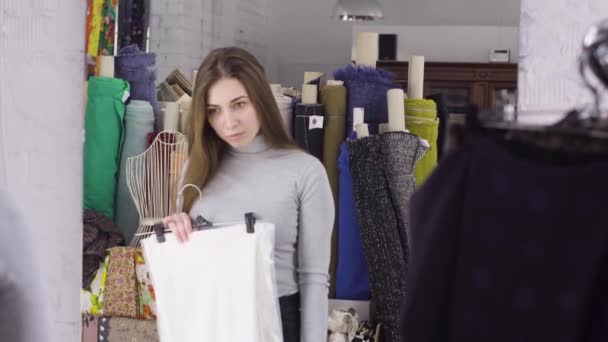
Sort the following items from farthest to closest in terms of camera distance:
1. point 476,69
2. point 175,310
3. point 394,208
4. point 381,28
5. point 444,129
Result: point 381,28 < point 476,69 < point 444,129 < point 394,208 < point 175,310

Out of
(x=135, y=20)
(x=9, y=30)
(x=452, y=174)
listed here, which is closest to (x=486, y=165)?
(x=452, y=174)

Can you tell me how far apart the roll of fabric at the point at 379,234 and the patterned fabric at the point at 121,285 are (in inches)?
31.9

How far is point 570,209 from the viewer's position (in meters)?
0.94

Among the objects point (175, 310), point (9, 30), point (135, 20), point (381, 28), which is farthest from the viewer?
point (381, 28)

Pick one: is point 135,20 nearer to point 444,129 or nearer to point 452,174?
point 444,129

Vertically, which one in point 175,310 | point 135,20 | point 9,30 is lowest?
point 175,310

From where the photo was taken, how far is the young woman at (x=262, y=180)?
2.10 metres

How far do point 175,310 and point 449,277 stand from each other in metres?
1.10

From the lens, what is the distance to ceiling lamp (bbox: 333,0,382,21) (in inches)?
294

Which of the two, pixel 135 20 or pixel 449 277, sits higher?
pixel 135 20

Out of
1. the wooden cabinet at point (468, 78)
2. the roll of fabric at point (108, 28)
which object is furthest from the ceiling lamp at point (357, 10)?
the roll of fabric at point (108, 28)

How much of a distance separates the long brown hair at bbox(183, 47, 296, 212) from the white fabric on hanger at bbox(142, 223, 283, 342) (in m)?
0.22

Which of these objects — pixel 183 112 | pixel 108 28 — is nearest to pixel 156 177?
pixel 183 112

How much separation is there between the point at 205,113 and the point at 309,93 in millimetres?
1141
